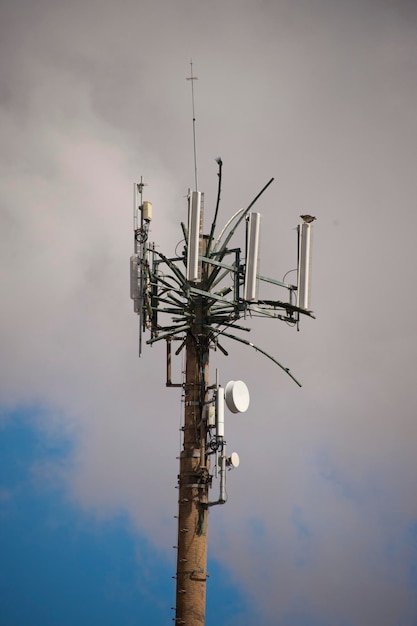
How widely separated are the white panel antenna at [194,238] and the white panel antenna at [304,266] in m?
4.44

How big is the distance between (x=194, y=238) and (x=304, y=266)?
4982 mm

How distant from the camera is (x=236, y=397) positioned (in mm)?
45531

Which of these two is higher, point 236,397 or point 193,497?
point 236,397

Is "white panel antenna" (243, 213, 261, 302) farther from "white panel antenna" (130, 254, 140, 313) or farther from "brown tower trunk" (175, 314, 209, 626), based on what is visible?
"white panel antenna" (130, 254, 140, 313)

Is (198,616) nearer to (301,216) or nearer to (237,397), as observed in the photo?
(237,397)

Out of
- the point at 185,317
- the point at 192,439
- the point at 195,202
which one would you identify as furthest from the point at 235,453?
the point at 195,202

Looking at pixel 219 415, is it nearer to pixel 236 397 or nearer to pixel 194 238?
pixel 236 397

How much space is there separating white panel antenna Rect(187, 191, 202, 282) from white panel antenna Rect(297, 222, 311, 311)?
4437mm

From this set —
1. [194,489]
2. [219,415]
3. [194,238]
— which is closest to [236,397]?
[219,415]

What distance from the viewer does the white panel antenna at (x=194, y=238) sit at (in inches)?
1757

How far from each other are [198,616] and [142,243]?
1245cm

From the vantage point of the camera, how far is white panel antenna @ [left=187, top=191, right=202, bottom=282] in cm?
4462

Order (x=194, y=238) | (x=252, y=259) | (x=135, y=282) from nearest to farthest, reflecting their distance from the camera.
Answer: (x=194, y=238) < (x=252, y=259) < (x=135, y=282)

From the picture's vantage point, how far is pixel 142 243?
4750 cm
